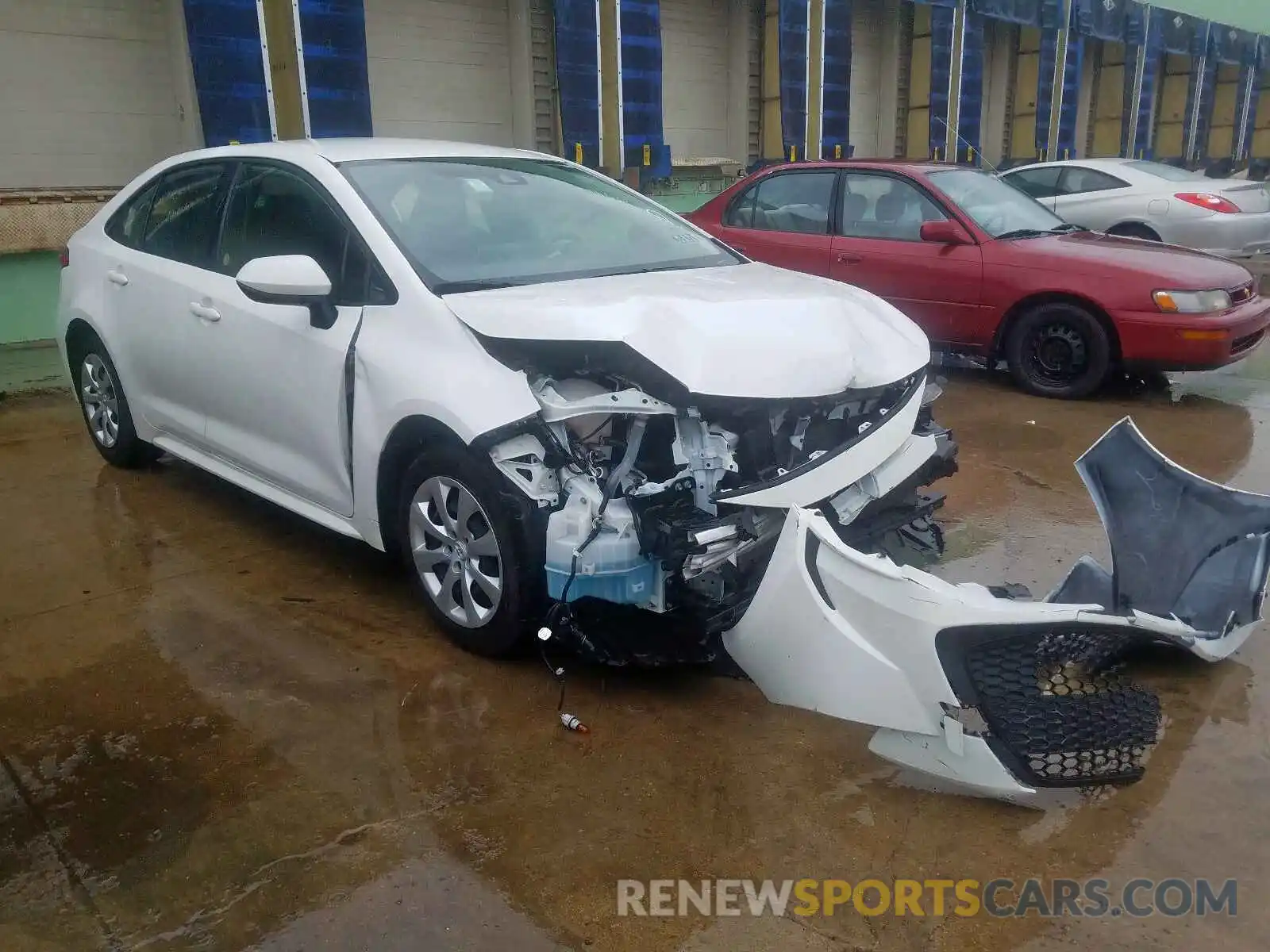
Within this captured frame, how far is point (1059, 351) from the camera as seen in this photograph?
22.5ft

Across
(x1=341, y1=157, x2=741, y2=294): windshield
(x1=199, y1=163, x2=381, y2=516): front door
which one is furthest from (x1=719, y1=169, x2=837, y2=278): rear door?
(x1=199, y1=163, x2=381, y2=516): front door

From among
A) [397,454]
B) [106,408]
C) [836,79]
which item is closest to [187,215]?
[106,408]

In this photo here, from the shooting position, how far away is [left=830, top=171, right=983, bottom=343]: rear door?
6.96m

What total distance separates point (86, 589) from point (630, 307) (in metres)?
2.49

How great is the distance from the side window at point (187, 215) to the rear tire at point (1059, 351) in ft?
16.3

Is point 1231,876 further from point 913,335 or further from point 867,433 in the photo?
point 913,335

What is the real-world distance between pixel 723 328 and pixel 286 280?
4.89ft

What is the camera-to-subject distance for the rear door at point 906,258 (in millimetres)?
6965

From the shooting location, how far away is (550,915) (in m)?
2.36

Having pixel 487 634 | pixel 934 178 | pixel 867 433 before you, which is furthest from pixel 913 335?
pixel 934 178

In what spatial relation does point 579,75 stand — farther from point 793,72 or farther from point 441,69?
point 793,72

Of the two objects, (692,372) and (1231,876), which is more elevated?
(692,372)

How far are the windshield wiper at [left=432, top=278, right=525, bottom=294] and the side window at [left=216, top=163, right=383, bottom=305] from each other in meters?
0.23

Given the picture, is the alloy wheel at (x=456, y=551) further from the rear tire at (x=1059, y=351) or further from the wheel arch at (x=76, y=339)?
the rear tire at (x=1059, y=351)
